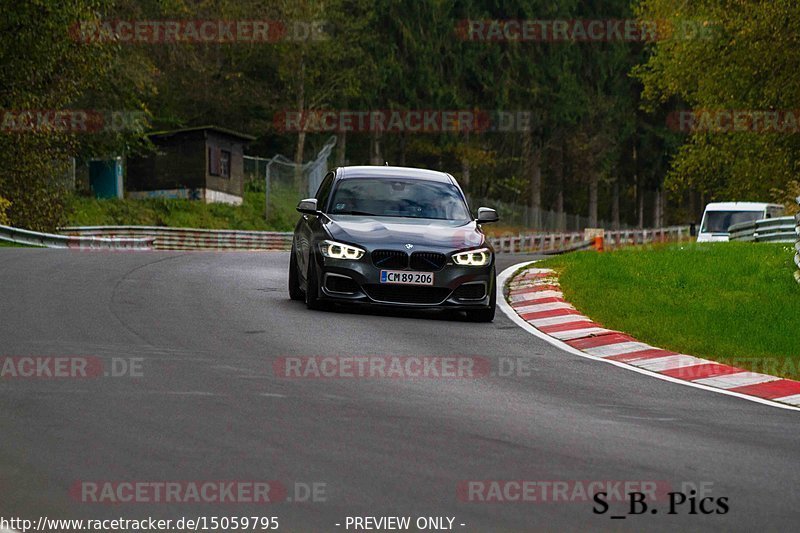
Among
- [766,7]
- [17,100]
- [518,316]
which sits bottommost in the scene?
[518,316]

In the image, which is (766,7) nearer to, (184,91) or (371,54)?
(371,54)

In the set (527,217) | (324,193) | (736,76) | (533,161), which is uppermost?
(736,76)

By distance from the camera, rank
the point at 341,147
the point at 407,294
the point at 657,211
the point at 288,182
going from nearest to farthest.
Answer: the point at 407,294 → the point at 288,182 → the point at 341,147 → the point at 657,211

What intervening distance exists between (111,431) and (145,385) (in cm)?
188

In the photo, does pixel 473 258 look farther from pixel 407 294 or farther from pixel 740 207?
pixel 740 207

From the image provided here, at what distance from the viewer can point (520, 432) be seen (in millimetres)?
8773

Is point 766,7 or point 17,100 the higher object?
point 766,7

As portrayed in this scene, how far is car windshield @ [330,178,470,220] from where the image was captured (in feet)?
55.3

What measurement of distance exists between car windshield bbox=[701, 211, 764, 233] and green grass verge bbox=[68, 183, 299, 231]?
68.7 feet

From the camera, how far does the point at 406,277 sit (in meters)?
15.5

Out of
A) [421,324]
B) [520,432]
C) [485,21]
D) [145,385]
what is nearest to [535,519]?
[520,432]

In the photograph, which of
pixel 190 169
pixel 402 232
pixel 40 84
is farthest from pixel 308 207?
pixel 190 169

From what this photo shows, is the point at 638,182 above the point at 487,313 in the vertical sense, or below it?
below

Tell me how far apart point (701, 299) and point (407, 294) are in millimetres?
4442
